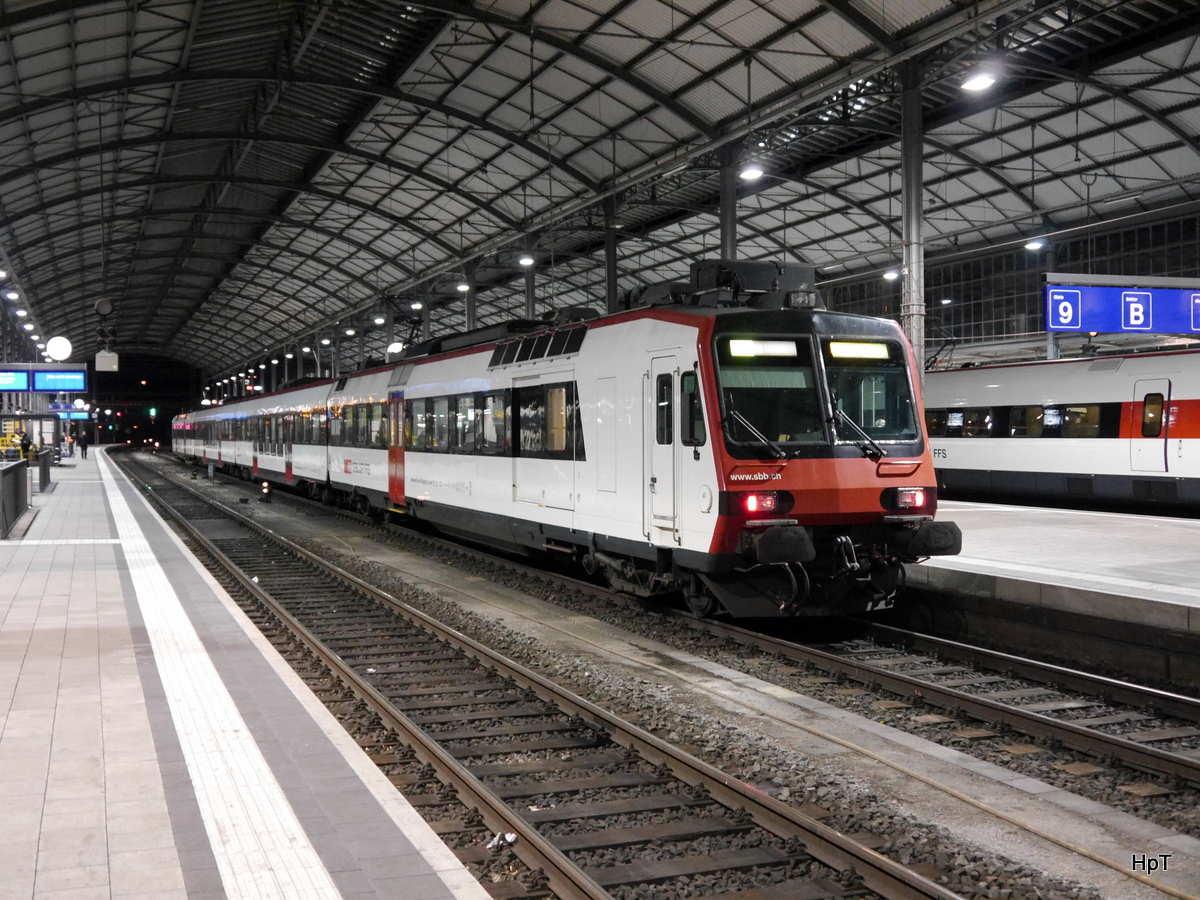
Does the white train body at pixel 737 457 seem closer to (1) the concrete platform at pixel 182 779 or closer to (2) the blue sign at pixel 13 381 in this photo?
(1) the concrete platform at pixel 182 779

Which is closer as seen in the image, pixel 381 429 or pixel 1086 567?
pixel 1086 567

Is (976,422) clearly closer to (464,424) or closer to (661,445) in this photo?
(464,424)

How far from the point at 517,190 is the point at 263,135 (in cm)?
822

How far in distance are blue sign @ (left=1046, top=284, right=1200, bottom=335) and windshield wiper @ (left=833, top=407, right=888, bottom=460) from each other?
11.0 m

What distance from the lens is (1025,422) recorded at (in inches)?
911

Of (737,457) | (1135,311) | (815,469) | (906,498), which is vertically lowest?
(906,498)

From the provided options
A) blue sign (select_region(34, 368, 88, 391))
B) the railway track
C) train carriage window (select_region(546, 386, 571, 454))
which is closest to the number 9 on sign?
train carriage window (select_region(546, 386, 571, 454))

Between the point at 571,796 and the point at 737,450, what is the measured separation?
14.3 feet

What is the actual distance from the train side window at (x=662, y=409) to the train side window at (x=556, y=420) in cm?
221

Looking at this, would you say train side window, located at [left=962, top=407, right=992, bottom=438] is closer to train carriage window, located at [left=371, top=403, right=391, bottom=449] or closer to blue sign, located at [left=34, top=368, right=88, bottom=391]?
A: train carriage window, located at [left=371, top=403, right=391, bottom=449]

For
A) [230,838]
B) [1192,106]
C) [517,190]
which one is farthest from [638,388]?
[517,190]

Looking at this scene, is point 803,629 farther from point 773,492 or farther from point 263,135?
point 263,135

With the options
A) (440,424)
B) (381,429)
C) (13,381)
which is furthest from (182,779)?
(13,381)

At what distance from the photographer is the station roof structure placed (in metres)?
21.8
